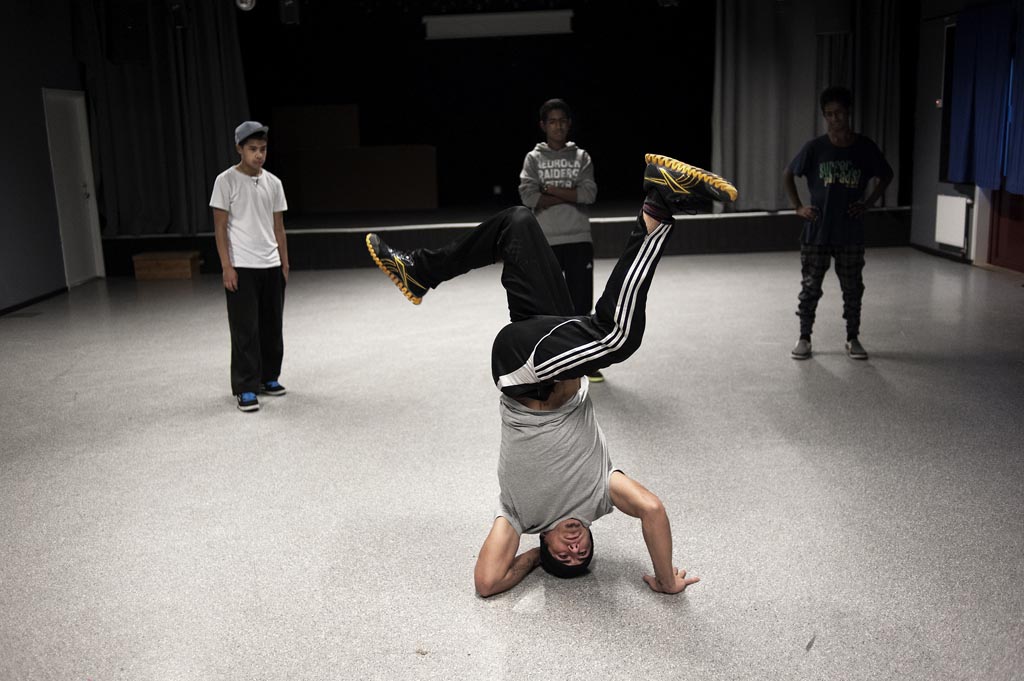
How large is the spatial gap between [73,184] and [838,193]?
7066 mm

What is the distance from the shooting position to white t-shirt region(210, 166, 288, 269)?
4.30 metres

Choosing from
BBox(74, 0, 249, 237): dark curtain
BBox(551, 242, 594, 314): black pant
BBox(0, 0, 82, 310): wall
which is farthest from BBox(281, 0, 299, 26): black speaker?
BBox(551, 242, 594, 314): black pant

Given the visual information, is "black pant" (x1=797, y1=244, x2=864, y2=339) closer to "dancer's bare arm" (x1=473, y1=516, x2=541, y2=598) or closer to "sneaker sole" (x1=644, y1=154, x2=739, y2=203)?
"sneaker sole" (x1=644, y1=154, x2=739, y2=203)

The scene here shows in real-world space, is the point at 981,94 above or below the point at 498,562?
above

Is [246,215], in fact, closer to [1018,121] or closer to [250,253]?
[250,253]

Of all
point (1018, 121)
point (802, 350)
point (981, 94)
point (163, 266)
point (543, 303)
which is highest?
point (981, 94)

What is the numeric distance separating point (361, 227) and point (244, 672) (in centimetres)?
739

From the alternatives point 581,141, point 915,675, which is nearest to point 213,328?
point 915,675

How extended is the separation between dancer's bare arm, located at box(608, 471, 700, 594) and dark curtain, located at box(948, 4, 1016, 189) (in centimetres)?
611

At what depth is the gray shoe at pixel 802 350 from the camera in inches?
200

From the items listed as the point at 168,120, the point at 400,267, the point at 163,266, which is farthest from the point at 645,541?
the point at 168,120

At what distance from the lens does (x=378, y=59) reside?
12281 millimetres

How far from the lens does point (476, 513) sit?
10.6ft

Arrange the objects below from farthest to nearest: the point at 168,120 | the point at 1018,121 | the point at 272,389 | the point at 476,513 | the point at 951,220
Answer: the point at 168,120 → the point at 951,220 → the point at 1018,121 → the point at 272,389 → the point at 476,513
